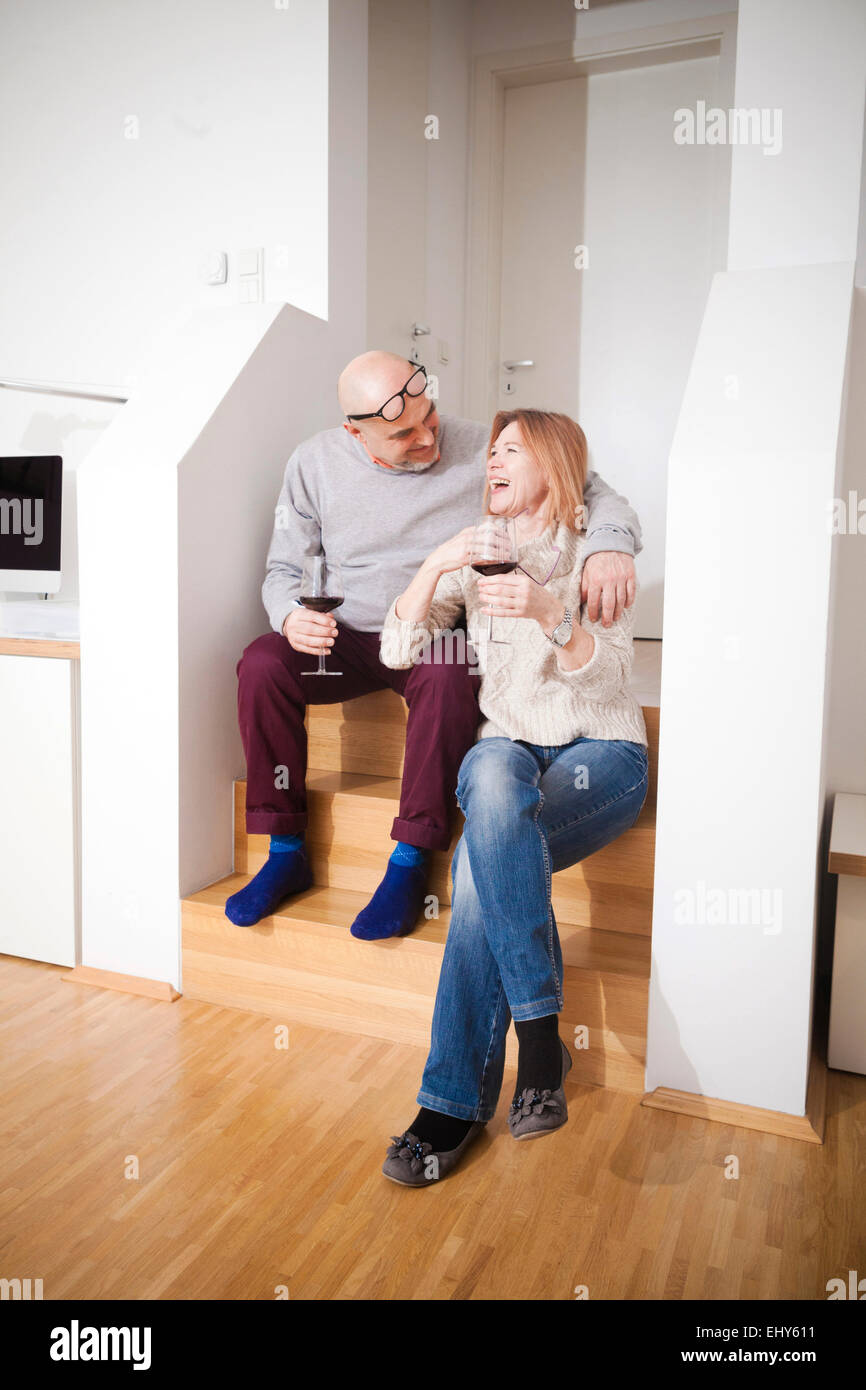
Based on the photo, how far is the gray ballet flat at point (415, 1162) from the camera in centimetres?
135

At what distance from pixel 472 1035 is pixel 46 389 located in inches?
65.7

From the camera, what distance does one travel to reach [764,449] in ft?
4.70

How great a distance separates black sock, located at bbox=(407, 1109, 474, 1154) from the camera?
4.55 feet

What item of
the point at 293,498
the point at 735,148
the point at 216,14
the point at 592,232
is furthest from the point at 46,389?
the point at 592,232

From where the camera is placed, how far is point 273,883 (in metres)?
1.86

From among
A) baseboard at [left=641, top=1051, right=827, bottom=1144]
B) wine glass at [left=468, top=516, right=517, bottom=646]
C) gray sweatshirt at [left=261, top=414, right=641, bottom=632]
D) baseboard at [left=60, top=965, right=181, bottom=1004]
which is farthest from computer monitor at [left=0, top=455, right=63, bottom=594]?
baseboard at [left=641, top=1051, right=827, bottom=1144]

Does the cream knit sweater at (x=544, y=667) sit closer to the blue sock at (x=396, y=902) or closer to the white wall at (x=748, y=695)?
the white wall at (x=748, y=695)

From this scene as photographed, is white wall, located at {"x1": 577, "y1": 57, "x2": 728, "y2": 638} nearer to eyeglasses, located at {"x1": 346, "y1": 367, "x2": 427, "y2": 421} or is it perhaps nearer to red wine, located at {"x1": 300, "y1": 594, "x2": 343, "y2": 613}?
eyeglasses, located at {"x1": 346, "y1": 367, "x2": 427, "y2": 421}

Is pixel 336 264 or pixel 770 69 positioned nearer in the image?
pixel 770 69

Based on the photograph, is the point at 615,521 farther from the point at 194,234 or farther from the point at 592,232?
the point at 592,232

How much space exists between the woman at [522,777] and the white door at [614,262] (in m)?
1.72

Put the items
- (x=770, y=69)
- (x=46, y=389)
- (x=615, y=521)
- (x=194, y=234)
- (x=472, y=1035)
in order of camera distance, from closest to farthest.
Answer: (x=472, y=1035)
(x=615, y=521)
(x=770, y=69)
(x=46, y=389)
(x=194, y=234)
